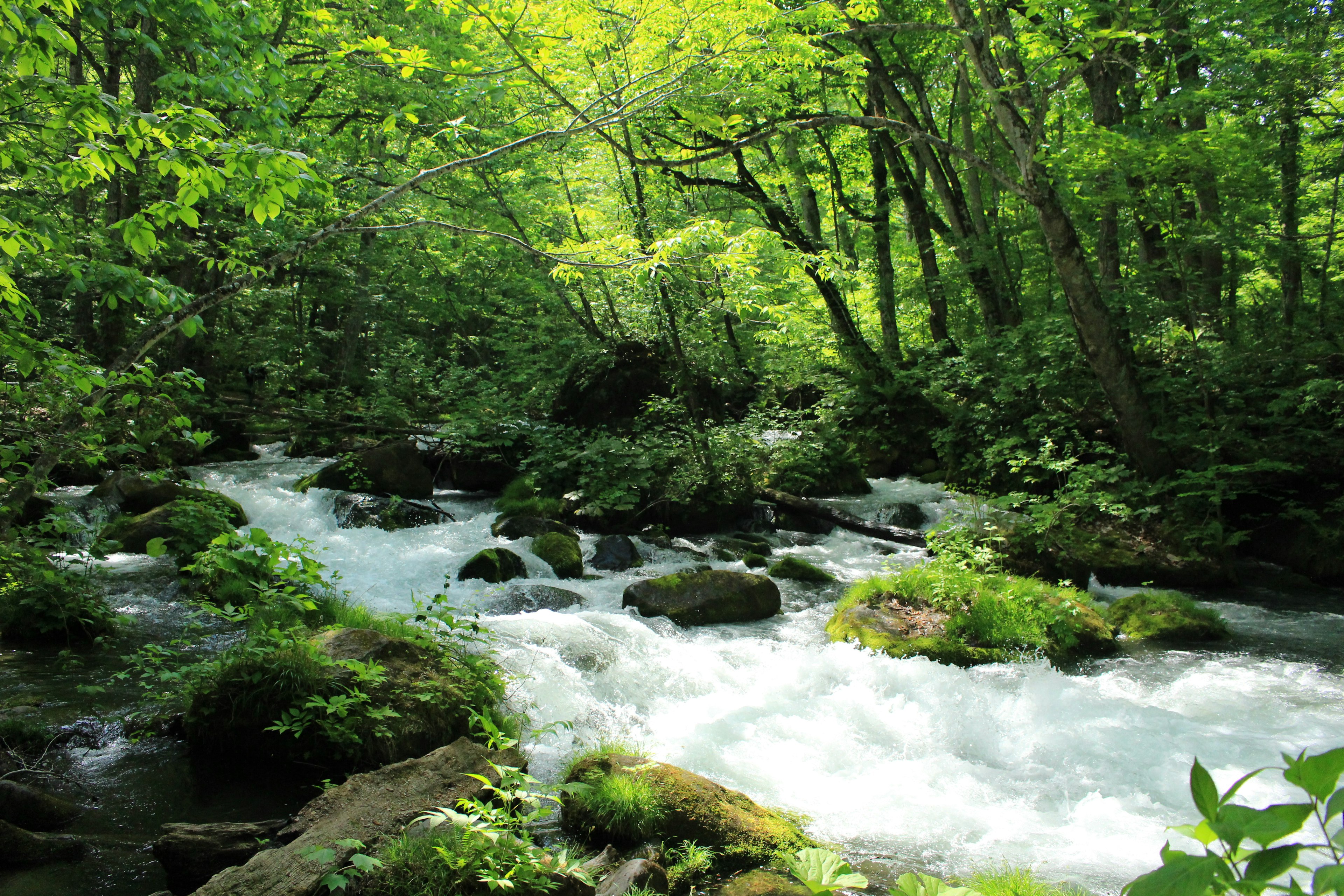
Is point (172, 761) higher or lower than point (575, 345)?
lower

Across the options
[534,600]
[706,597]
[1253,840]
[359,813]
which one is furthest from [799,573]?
[1253,840]

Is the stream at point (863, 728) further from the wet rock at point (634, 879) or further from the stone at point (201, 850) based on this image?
the wet rock at point (634, 879)

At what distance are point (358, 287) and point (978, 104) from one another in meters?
13.2

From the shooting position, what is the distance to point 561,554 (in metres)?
9.74

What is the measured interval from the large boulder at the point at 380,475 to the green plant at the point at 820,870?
38.5 feet

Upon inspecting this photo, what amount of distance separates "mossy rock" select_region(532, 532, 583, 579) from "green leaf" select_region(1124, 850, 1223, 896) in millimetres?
8850

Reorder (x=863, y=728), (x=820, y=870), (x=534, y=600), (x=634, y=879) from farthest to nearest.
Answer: (x=534, y=600) → (x=863, y=728) → (x=634, y=879) → (x=820, y=870)

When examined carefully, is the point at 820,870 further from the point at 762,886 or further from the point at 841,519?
the point at 841,519

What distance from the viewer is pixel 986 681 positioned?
621 centimetres

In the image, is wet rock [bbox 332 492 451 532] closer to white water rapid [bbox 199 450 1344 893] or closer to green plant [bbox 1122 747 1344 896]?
white water rapid [bbox 199 450 1344 893]

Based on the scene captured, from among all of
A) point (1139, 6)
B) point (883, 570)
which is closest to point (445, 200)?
point (883, 570)

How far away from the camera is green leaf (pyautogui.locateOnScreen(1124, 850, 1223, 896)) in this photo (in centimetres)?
87

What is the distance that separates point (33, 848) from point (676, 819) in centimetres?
299

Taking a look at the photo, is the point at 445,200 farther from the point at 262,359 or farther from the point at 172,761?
the point at 172,761
